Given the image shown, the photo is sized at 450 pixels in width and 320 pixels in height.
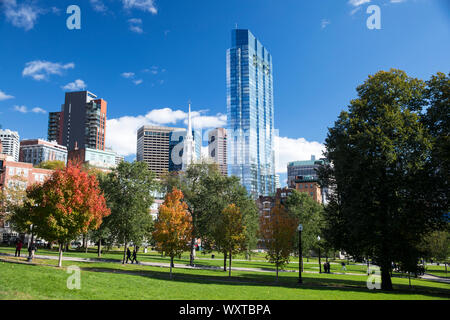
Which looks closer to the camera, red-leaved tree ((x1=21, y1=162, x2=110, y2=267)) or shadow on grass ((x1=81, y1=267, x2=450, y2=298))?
shadow on grass ((x1=81, y1=267, x2=450, y2=298))

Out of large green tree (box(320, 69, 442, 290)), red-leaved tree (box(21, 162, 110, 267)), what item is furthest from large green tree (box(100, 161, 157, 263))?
large green tree (box(320, 69, 442, 290))

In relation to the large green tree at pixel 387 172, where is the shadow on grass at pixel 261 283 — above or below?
below

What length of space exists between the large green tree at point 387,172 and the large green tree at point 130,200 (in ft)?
72.8

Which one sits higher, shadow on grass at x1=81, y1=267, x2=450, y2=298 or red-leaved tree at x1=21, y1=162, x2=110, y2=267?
red-leaved tree at x1=21, y1=162, x2=110, y2=267

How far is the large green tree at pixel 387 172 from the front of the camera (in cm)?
2388

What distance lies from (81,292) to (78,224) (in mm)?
11958

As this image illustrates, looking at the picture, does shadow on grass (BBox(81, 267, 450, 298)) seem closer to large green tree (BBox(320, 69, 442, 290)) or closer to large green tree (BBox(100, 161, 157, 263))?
large green tree (BBox(320, 69, 442, 290))

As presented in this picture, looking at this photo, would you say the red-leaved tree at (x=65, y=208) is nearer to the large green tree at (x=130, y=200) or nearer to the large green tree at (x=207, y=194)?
the large green tree at (x=130, y=200)

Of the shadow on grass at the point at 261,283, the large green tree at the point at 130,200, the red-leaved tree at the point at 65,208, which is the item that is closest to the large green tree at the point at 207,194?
the large green tree at the point at 130,200

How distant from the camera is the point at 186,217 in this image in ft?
88.3

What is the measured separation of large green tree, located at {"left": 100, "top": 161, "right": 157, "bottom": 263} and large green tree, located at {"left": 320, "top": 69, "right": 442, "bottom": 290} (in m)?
22.2

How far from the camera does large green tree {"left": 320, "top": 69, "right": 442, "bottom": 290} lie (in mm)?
23875

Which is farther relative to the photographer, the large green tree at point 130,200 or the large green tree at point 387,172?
the large green tree at point 130,200
